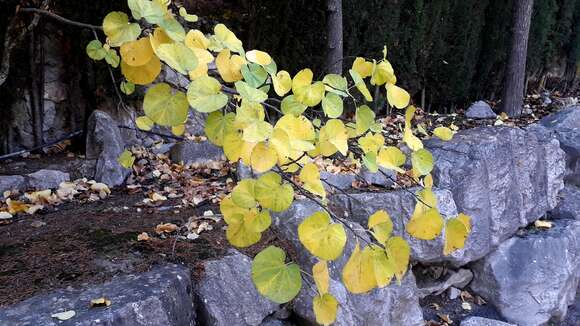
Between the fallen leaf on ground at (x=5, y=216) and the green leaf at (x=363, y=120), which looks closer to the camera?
the green leaf at (x=363, y=120)

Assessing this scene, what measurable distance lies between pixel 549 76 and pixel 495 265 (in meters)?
4.84

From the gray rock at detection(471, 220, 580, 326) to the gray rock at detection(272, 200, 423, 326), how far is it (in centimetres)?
106

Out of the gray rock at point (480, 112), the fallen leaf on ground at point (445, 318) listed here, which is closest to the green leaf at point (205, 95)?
the fallen leaf on ground at point (445, 318)

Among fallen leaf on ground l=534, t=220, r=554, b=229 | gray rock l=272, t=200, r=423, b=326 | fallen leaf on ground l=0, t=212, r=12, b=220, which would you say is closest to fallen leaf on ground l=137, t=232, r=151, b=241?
gray rock l=272, t=200, r=423, b=326

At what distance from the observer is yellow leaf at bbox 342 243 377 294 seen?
0.77 metres

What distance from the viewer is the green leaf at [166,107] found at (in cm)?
77

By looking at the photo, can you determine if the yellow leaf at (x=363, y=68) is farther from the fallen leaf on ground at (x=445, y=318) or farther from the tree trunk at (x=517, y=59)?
the tree trunk at (x=517, y=59)

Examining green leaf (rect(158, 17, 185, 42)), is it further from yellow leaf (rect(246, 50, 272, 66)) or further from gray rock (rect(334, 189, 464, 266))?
gray rock (rect(334, 189, 464, 266))

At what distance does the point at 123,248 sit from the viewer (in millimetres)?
2125

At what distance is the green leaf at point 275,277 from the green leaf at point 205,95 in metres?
0.24

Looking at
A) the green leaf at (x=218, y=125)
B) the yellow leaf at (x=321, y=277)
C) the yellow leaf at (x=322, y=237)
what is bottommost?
the yellow leaf at (x=321, y=277)

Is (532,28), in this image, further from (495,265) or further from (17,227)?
(17,227)

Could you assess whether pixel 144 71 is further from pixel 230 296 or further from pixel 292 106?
pixel 230 296

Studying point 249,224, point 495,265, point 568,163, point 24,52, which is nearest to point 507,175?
point 495,265
